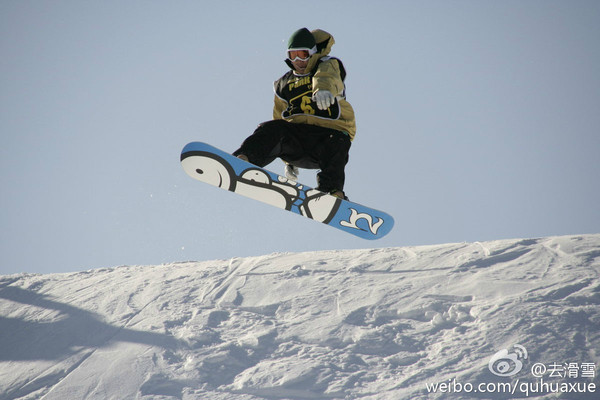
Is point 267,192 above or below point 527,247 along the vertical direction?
below

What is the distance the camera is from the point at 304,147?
670cm

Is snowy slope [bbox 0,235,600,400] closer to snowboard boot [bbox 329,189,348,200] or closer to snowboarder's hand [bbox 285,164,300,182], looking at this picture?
snowboarder's hand [bbox 285,164,300,182]

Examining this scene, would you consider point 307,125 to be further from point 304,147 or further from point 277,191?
point 277,191

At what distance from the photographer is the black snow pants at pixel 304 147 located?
6516 mm

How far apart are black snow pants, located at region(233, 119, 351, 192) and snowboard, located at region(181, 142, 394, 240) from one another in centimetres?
13

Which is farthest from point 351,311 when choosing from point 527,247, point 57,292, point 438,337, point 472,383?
point 57,292

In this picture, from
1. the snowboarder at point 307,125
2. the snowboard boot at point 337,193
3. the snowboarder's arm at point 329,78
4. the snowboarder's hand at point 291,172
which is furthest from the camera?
the snowboarder's hand at point 291,172

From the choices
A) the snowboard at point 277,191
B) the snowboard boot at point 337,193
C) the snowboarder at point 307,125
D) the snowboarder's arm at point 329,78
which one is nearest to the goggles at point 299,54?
the snowboarder at point 307,125

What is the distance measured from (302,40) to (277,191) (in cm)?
152

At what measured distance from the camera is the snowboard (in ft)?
21.3

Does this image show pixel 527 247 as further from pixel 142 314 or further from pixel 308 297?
pixel 142 314

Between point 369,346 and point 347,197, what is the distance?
73829 mm

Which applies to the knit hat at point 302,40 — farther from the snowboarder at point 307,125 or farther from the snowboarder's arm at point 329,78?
the snowboarder's arm at point 329,78

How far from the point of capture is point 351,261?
87.5 m
